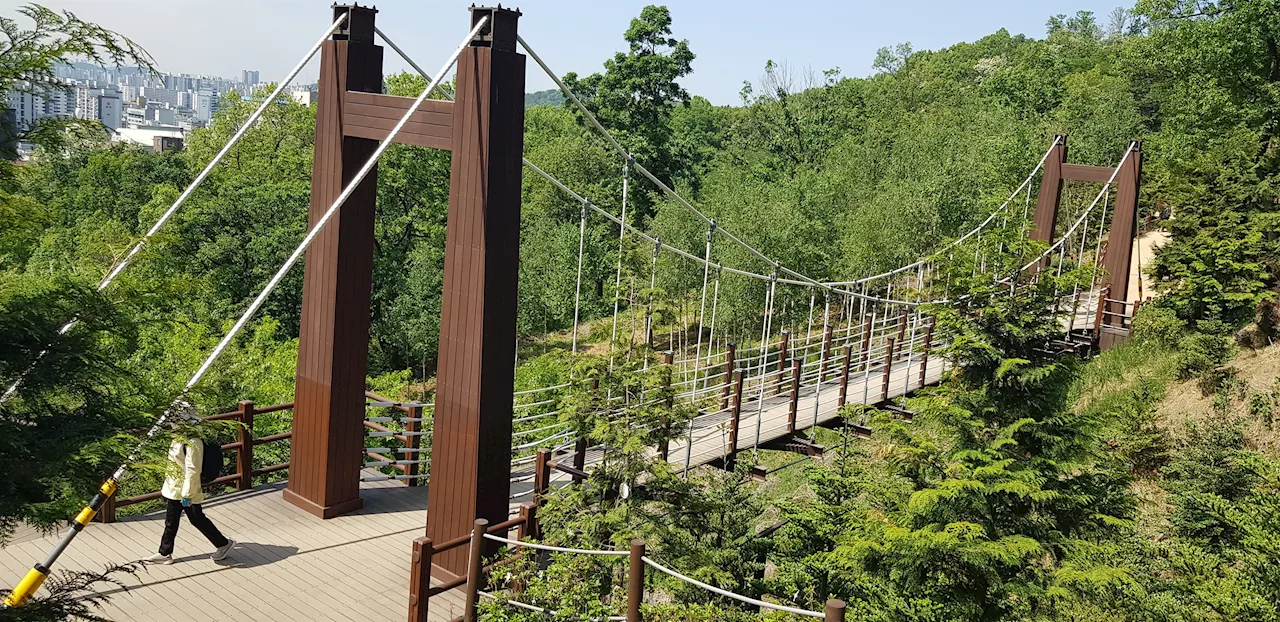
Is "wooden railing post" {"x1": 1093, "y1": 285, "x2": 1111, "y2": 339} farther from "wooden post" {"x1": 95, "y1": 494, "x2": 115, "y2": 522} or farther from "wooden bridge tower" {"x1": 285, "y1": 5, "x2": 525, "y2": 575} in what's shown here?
"wooden post" {"x1": 95, "y1": 494, "x2": 115, "y2": 522}

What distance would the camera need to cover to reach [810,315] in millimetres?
9414

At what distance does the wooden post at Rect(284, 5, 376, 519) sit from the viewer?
6.45 meters

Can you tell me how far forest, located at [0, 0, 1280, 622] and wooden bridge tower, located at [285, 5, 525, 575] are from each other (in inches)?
20.0

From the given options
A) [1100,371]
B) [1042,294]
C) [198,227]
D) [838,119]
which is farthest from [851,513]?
[838,119]

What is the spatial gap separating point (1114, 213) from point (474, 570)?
45.1ft

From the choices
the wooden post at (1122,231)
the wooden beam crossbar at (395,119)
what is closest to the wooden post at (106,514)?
the wooden beam crossbar at (395,119)

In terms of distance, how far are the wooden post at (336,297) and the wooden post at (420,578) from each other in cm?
192

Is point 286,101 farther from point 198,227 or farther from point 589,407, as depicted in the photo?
point 589,407

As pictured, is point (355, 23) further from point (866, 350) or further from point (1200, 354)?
point (1200, 354)

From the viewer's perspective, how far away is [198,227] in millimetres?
18828

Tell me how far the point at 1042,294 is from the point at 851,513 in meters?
1.82

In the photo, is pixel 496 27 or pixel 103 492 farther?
pixel 496 27

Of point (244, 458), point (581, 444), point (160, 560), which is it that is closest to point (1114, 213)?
point (581, 444)

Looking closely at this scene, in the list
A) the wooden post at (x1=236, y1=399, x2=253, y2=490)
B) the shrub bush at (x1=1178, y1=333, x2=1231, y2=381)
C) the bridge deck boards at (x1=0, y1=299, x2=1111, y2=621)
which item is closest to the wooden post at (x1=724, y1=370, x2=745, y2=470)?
the bridge deck boards at (x1=0, y1=299, x2=1111, y2=621)
